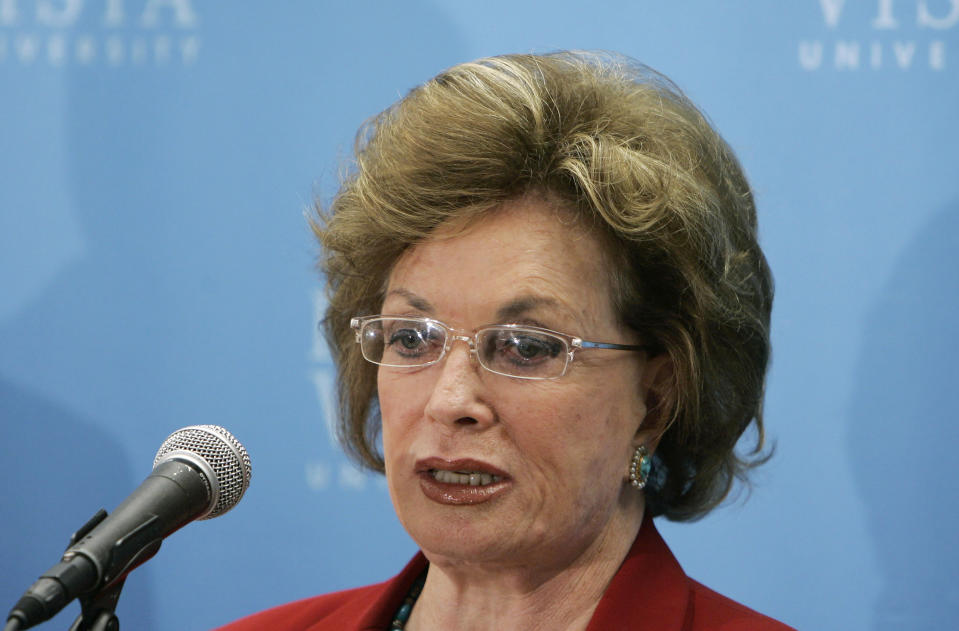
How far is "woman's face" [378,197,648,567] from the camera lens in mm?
1705

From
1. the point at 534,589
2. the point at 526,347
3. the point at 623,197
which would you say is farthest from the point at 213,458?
the point at 623,197

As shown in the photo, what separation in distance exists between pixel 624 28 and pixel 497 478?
1.34m

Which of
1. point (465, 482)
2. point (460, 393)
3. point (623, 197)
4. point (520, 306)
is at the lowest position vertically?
Answer: point (465, 482)

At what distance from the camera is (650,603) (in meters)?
1.79

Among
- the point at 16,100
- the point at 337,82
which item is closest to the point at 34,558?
the point at 16,100

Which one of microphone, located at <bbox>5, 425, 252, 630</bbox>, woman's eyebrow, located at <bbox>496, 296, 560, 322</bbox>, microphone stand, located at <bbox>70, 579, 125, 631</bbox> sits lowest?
microphone stand, located at <bbox>70, 579, 125, 631</bbox>

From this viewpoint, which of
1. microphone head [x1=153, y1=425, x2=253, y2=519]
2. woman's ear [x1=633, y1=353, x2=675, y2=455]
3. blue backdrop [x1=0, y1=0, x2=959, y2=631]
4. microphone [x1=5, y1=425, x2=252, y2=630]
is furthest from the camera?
blue backdrop [x1=0, y1=0, x2=959, y2=631]

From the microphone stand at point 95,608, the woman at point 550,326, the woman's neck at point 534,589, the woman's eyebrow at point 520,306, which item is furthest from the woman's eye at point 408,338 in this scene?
the microphone stand at point 95,608

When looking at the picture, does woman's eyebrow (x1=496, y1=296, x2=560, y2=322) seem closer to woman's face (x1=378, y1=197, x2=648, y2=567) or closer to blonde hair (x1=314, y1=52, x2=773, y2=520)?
woman's face (x1=378, y1=197, x2=648, y2=567)

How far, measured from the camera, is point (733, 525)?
2578mm

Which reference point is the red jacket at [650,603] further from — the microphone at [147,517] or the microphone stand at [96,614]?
the microphone stand at [96,614]

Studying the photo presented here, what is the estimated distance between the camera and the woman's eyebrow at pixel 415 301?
1.79 metres

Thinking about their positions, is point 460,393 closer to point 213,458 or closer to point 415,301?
point 415,301

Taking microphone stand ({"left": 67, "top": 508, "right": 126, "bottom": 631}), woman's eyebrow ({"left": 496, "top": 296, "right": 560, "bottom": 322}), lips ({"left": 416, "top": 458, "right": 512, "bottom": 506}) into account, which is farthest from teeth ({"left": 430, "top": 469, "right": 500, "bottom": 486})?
microphone stand ({"left": 67, "top": 508, "right": 126, "bottom": 631})
